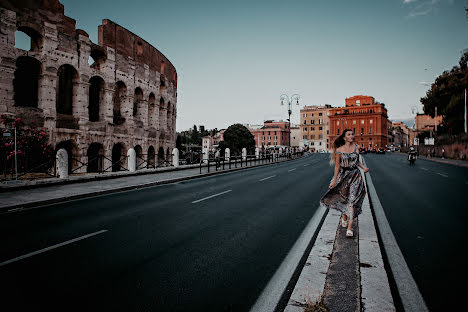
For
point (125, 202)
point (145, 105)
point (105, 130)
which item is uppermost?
point (145, 105)

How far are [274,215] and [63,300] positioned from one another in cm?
460

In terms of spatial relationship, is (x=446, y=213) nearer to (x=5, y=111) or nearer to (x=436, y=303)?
(x=436, y=303)

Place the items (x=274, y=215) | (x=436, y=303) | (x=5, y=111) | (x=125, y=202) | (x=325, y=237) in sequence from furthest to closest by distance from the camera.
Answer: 1. (x=5, y=111)
2. (x=125, y=202)
3. (x=274, y=215)
4. (x=325, y=237)
5. (x=436, y=303)

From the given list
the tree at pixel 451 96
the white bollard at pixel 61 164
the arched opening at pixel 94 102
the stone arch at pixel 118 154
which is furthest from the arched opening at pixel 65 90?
the tree at pixel 451 96

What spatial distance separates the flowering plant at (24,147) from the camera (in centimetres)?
1412

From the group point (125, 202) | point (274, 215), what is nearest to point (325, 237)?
point (274, 215)

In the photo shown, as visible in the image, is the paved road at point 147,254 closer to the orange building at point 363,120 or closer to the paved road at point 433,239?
the paved road at point 433,239

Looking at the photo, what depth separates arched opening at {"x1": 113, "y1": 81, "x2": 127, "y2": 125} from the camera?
23.8 meters

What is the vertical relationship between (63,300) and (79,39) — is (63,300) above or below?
below

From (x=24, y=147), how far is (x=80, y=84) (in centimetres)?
675

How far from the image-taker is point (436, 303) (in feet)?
9.02

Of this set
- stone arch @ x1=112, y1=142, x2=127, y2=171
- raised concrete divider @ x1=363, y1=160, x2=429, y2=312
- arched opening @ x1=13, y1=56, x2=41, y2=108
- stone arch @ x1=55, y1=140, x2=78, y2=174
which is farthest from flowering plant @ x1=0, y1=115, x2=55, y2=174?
raised concrete divider @ x1=363, y1=160, x2=429, y2=312

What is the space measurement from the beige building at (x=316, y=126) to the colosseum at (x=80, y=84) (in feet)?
308

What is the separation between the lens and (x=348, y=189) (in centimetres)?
495
